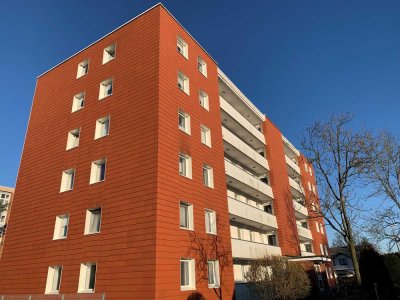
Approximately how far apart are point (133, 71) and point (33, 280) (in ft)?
51.7

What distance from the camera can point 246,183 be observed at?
3083 cm

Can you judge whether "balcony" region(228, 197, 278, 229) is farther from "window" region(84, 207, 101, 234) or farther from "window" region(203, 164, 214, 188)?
"window" region(84, 207, 101, 234)

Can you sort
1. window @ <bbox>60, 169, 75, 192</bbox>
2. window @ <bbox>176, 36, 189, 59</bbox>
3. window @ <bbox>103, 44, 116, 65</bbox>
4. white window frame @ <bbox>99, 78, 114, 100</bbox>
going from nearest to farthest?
1. window @ <bbox>60, 169, 75, 192</bbox>
2. white window frame @ <bbox>99, 78, 114, 100</bbox>
3. window @ <bbox>103, 44, 116, 65</bbox>
4. window @ <bbox>176, 36, 189, 59</bbox>

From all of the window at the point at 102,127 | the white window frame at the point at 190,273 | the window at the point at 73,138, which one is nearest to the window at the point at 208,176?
the white window frame at the point at 190,273

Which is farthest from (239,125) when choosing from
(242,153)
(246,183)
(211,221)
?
(211,221)

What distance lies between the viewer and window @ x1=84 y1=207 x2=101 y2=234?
19.5 m

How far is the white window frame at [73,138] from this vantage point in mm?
23906

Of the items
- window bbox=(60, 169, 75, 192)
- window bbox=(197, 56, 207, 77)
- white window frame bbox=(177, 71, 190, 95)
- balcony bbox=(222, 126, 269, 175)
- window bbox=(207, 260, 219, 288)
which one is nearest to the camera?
window bbox=(207, 260, 219, 288)

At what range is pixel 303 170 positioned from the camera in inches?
2243

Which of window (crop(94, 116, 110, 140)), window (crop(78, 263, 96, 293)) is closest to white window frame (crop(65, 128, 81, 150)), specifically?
window (crop(94, 116, 110, 140))

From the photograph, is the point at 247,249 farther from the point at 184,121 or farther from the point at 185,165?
the point at 184,121

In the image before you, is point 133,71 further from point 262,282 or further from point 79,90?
point 262,282

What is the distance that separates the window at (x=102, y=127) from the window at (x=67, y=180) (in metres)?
3.18

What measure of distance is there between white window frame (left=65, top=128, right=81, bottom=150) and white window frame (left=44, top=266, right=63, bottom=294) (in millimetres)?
8735
